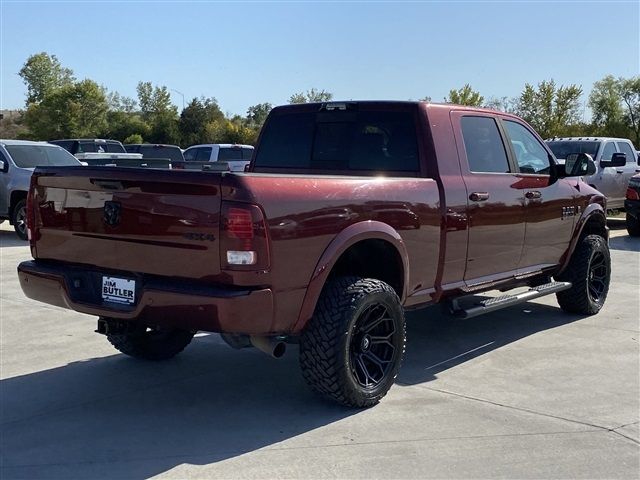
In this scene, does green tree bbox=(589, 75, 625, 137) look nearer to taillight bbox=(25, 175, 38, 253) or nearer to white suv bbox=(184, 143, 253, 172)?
white suv bbox=(184, 143, 253, 172)

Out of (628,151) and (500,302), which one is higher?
(628,151)

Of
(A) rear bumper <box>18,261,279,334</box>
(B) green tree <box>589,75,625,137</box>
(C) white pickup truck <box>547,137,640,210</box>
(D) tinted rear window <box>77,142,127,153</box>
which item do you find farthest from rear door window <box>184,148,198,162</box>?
(B) green tree <box>589,75,625,137</box>

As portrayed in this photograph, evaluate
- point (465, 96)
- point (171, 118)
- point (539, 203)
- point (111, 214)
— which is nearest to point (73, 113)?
point (171, 118)

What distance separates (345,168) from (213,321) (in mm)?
2154

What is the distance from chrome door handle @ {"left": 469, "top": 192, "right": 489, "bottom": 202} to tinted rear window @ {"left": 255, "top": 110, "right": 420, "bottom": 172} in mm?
526

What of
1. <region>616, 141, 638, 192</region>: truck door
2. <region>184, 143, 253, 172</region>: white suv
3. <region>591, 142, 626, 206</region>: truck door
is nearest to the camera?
<region>591, 142, 626, 206</region>: truck door

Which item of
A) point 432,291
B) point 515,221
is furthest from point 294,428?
point 515,221

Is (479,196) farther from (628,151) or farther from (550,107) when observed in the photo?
(550,107)

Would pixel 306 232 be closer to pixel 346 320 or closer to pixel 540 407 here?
pixel 346 320

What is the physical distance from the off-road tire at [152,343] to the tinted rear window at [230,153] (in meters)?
14.2

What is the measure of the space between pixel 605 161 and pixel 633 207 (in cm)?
127

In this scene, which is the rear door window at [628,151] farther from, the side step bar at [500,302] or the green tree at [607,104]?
the green tree at [607,104]

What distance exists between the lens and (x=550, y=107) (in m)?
38.2

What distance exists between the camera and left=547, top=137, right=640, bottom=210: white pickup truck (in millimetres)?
A: 14672
